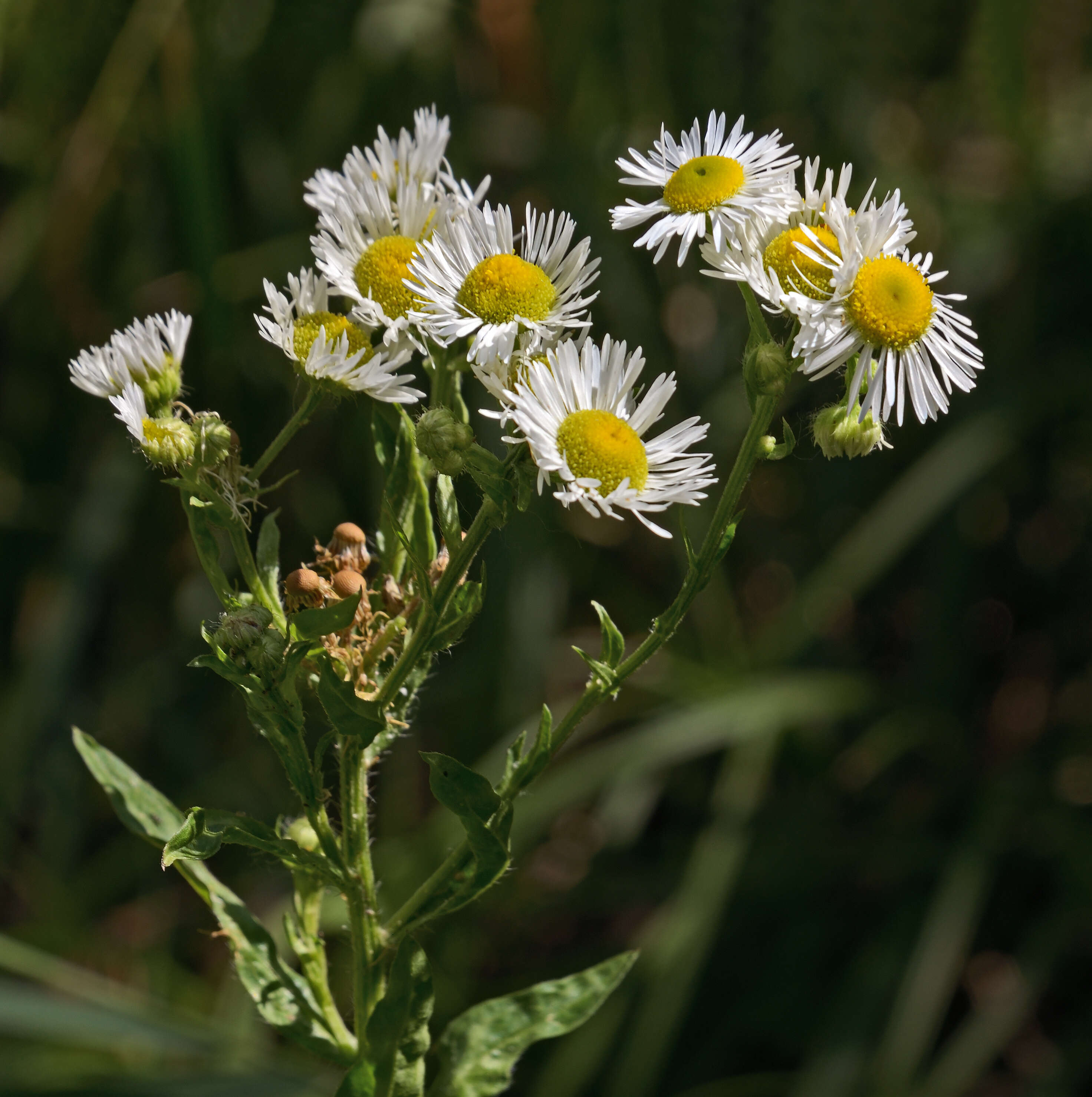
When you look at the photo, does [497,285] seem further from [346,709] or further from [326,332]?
[346,709]

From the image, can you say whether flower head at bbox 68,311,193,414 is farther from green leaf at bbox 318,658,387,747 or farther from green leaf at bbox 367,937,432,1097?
green leaf at bbox 367,937,432,1097

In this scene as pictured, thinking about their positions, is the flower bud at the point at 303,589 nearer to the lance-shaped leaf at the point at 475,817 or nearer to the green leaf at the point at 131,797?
the lance-shaped leaf at the point at 475,817

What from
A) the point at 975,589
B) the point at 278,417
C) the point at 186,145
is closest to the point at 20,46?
the point at 186,145

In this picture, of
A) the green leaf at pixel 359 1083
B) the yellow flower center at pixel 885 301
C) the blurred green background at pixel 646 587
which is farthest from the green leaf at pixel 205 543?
the blurred green background at pixel 646 587

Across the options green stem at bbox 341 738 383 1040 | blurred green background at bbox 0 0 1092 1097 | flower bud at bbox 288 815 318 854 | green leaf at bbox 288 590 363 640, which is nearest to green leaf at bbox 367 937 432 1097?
green stem at bbox 341 738 383 1040

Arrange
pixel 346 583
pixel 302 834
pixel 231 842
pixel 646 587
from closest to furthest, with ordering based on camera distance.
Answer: pixel 231 842
pixel 346 583
pixel 302 834
pixel 646 587

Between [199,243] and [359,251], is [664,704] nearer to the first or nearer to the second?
[199,243]

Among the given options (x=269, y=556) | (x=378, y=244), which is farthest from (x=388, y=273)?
(x=269, y=556)
